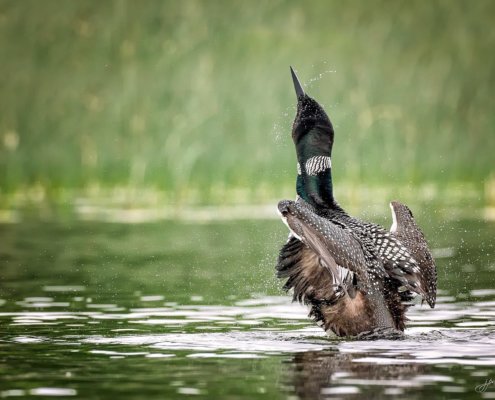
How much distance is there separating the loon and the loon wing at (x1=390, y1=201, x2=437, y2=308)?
1cm

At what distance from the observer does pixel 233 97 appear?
6706 cm

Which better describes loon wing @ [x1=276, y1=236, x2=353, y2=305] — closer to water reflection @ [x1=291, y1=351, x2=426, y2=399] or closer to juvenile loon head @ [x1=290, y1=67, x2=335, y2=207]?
juvenile loon head @ [x1=290, y1=67, x2=335, y2=207]

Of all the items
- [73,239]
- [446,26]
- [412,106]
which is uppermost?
[446,26]

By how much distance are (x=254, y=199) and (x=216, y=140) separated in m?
20.2

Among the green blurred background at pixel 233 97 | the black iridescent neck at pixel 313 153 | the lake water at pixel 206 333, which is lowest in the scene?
the lake water at pixel 206 333

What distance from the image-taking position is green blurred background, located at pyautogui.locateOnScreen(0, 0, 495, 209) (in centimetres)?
4944

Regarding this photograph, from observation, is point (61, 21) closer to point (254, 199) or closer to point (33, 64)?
point (33, 64)

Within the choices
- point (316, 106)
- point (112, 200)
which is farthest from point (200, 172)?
point (316, 106)

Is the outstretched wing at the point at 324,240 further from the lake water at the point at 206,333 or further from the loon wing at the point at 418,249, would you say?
the loon wing at the point at 418,249

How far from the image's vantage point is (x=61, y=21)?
260 ft

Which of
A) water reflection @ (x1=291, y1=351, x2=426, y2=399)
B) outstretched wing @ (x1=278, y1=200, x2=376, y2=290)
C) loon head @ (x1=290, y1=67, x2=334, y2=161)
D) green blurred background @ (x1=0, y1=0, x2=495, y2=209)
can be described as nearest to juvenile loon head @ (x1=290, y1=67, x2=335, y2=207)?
loon head @ (x1=290, y1=67, x2=334, y2=161)

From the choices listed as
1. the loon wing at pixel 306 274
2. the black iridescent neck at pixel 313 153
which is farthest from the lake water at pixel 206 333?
the black iridescent neck at pixel 313 153

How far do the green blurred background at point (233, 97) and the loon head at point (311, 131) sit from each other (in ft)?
70.2

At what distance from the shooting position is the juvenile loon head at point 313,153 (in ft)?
43.9
